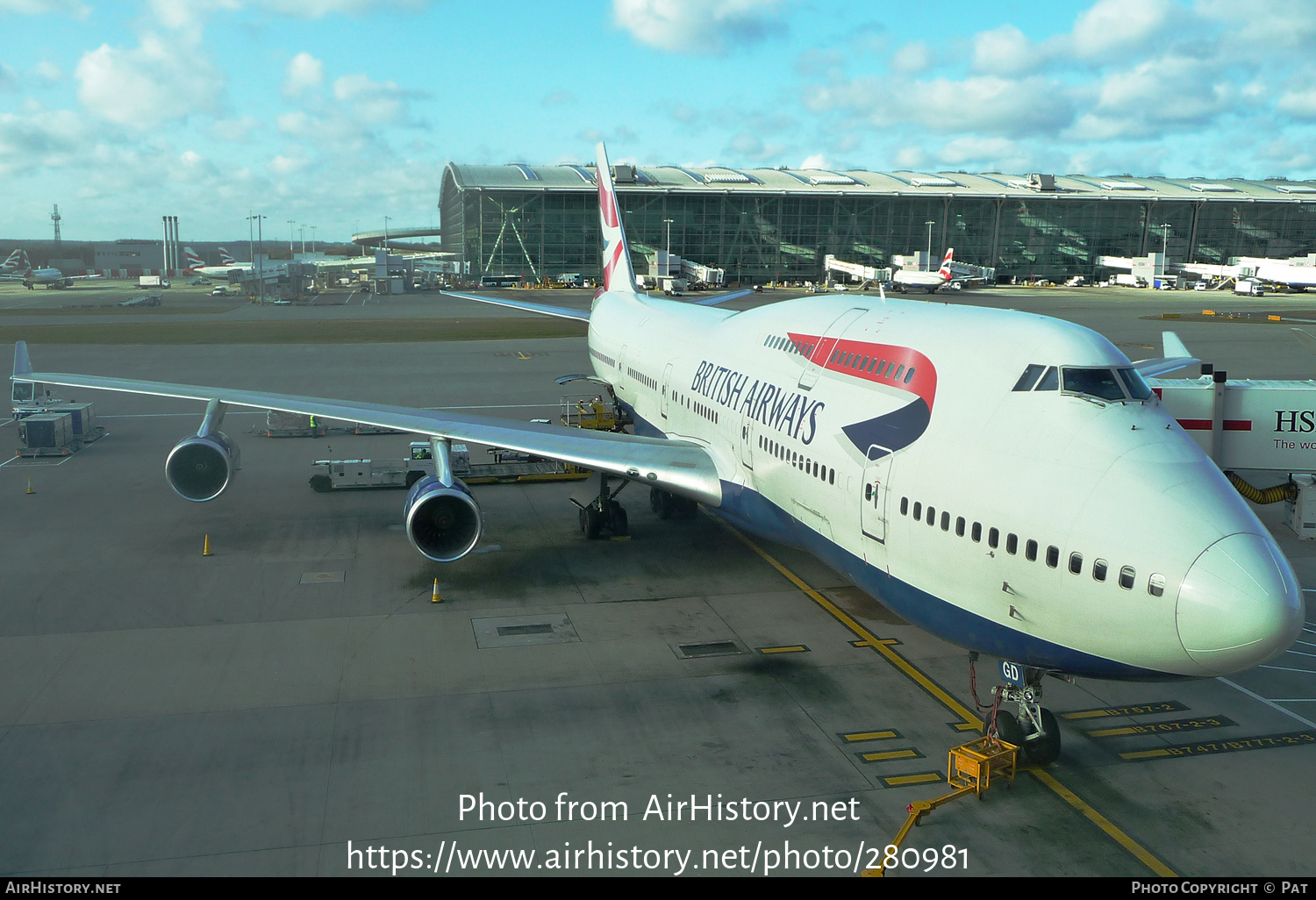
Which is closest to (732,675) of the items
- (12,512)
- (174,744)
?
(174,744)

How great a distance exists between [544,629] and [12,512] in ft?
53.6

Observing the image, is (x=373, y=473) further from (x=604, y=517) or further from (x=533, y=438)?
(x=533, y=438)

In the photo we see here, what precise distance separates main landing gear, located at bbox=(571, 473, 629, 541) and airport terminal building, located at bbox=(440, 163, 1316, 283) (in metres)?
105

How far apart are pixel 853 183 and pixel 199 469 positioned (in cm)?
11800

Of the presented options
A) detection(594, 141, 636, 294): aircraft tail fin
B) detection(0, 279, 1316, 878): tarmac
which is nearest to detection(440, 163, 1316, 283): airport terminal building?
detection(594, 141, 636, 294): aircraft tail fin

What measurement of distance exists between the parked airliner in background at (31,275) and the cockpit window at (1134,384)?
541ft

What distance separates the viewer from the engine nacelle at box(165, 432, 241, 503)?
21656mm

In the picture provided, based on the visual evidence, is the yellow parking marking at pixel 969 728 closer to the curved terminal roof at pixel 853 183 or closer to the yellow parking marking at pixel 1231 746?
the yellow parking marking at pixel 1231 746

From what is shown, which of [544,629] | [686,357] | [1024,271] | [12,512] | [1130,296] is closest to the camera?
[544,629]

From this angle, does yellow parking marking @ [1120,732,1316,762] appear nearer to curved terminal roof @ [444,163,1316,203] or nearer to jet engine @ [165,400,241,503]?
jet engine @ [165,400,241,503]

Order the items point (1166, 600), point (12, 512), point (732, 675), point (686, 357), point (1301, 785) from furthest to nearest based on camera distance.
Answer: point (12, 512) < point (686, 357) < point (732, 675) < point (1301, 785) < point (1166, 600)

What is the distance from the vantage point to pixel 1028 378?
37.9 ft

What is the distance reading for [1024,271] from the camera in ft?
448
